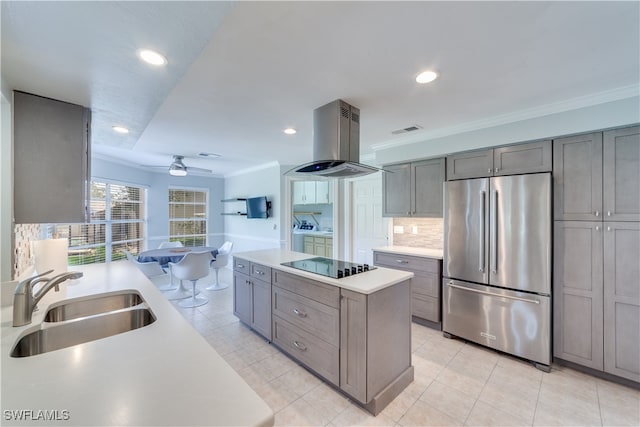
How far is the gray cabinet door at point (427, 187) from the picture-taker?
10.4 feet

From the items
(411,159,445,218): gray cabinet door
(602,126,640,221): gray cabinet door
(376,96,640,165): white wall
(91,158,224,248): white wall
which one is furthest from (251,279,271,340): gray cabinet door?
(91,158,224,248): white wall

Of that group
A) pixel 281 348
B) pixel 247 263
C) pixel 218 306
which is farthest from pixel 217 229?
pixel 281 348

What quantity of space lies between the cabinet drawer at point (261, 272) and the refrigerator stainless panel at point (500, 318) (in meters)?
1.99

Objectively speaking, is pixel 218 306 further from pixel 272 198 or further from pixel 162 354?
pixel 162 354

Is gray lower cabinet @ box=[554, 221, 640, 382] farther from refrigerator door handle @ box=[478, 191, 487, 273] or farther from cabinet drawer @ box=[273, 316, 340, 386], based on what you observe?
cabinet drawer @ box=[273, 316, 340, 386]

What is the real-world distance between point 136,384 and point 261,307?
2.06m

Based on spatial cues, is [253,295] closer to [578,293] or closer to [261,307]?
[261,307]

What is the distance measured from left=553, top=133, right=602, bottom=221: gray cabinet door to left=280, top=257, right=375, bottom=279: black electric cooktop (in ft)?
6.10

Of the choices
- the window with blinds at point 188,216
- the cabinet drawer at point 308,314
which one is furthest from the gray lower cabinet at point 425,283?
the window with blinds at point 188,216

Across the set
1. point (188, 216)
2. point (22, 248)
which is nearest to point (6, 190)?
point (22, 248)

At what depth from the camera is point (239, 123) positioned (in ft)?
9.59

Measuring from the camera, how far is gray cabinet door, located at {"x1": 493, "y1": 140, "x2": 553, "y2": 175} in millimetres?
2441

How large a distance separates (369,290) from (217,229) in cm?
616

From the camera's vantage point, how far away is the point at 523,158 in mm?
2549
